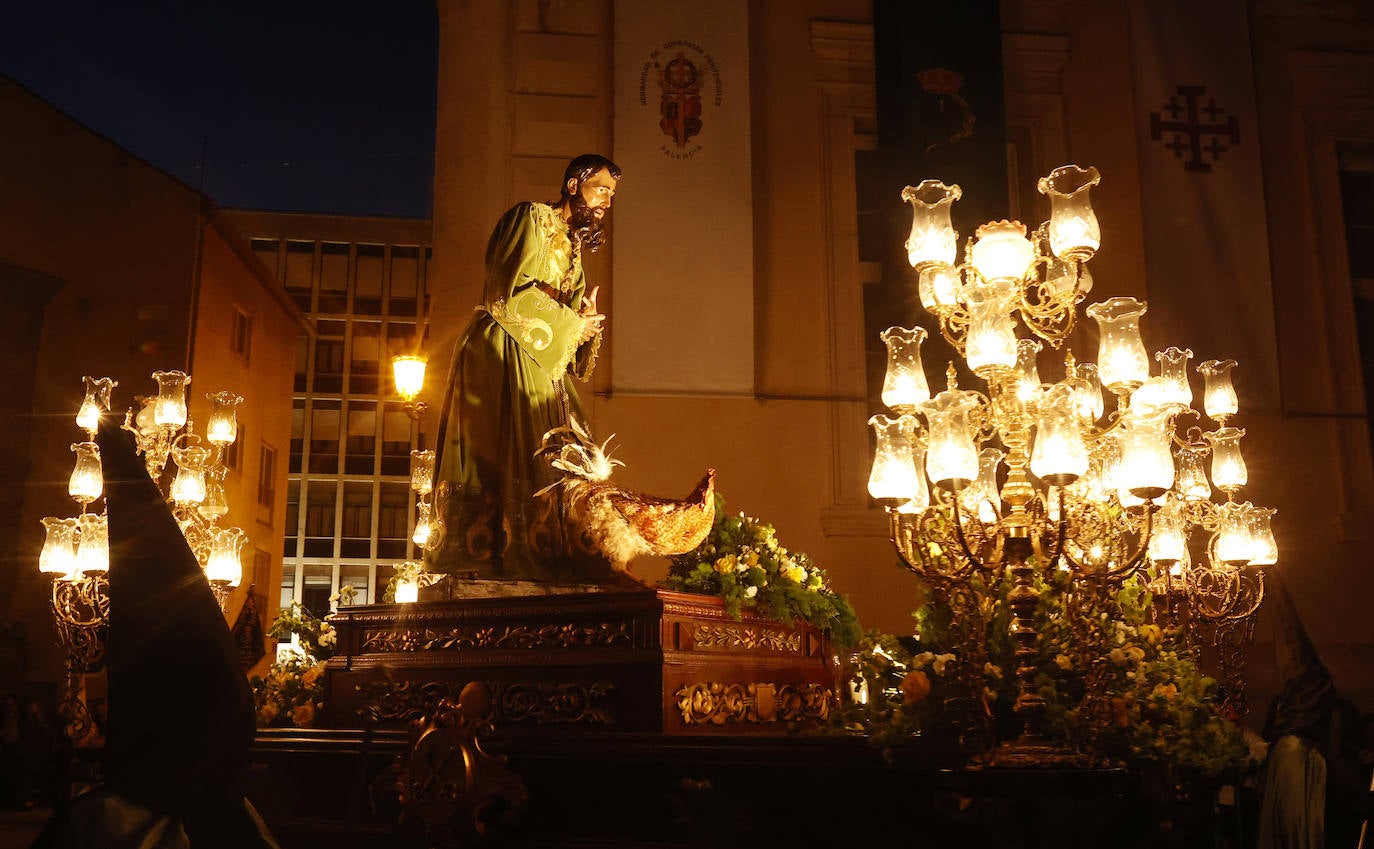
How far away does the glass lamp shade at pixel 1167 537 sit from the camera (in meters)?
7.02

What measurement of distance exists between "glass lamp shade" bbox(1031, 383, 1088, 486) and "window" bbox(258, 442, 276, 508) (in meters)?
19.4

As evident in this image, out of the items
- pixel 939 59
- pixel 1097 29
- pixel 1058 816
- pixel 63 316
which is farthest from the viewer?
pixel 63 316

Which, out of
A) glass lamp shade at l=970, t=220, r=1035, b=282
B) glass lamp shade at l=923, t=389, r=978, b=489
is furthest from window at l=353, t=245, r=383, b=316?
glass lamp shade at l=923, t=389, r=978, b=489

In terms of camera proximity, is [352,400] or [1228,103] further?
[352,400]

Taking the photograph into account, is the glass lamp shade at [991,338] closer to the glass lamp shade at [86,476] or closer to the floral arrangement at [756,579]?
the floral arrangement at [756,579]

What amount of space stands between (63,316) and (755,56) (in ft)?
37.1

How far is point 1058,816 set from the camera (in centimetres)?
381

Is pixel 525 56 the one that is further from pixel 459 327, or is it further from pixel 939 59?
pixel 939 59

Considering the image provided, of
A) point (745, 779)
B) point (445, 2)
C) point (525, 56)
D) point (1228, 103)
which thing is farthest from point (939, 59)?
point (745, 779)

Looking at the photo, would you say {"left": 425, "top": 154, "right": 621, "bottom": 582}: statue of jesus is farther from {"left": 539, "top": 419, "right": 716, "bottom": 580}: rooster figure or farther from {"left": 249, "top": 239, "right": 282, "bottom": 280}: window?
{"left": 249, "top": 239, "right": 282, "bottom": 280}: window

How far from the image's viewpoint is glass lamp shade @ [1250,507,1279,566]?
697 cm

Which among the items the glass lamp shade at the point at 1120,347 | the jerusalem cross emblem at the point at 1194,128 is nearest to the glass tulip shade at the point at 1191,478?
the glass lamp shade at the point at 1120,347

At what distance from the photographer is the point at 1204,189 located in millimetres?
10930

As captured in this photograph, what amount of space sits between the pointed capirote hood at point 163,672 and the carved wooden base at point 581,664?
2618 millimetres
